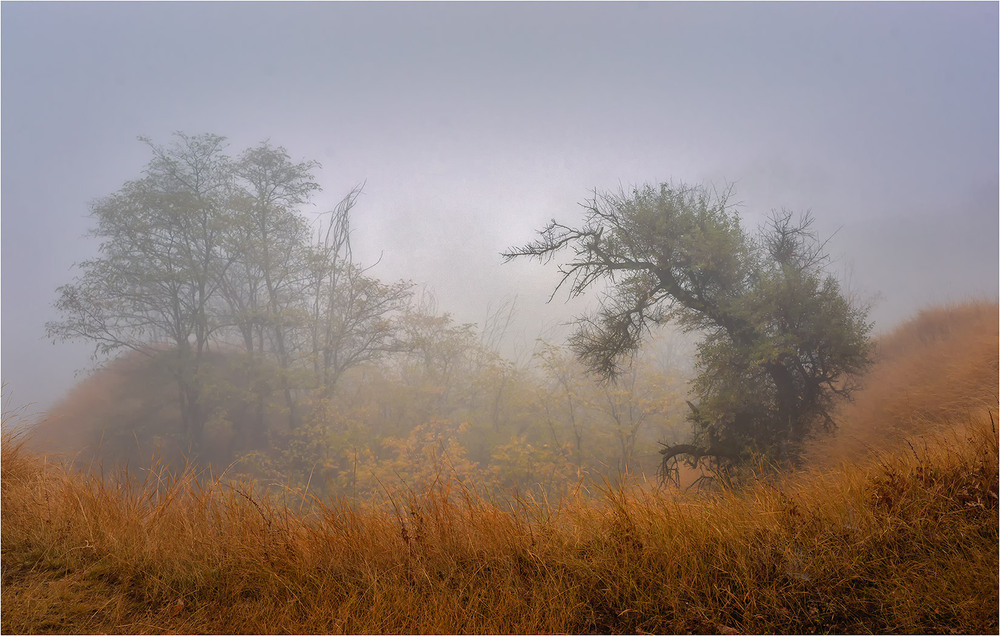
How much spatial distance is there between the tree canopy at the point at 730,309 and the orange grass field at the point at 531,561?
22.4 feet

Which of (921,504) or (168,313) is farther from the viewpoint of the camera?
(168,313)

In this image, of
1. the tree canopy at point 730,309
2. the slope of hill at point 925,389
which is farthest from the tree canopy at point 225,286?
the slope of hill at point 925,389

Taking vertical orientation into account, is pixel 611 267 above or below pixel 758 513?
above

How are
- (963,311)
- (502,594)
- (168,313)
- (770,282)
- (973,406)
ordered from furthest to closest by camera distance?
(168,313), (963,311), (770,282), (973,406), (502,594)

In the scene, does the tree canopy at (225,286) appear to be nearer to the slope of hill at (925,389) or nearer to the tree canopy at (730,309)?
the tree canopy at (730,309)

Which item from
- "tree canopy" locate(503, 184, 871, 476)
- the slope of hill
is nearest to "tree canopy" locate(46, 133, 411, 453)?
"tree canopy" locate(503, 184, 871, 476)

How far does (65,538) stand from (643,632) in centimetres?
526

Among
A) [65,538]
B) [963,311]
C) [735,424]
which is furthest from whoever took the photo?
[963,311]

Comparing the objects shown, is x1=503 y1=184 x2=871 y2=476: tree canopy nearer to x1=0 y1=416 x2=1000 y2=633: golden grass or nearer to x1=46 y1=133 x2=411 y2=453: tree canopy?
x1=0 y1=416 x2=1000 y2=633: golden grass

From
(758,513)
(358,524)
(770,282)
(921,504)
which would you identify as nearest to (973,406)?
(770,282)

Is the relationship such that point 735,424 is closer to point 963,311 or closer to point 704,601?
point 704,601

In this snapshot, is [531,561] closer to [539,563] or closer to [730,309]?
[539,563]

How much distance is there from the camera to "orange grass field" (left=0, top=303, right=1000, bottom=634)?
3250mm

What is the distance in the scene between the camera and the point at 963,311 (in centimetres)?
1597
